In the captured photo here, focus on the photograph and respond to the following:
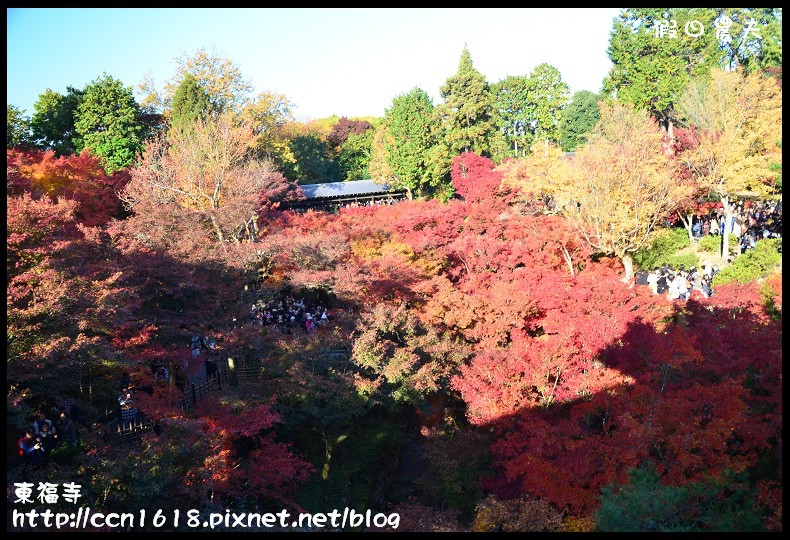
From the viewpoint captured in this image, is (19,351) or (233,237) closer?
Result: (19,351)

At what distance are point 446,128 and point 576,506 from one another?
85.6 ft

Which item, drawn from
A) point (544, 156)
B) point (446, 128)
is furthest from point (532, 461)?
point (446, 128)

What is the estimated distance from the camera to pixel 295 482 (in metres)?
13.8

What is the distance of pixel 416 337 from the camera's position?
53.2ft

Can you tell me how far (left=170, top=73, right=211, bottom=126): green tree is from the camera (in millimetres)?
29266

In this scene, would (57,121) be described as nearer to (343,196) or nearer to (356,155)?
(343,196)

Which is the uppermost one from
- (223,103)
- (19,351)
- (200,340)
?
(223,103)

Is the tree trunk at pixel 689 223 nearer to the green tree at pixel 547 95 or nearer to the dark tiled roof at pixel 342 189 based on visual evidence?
the green tree at pixel 547 95

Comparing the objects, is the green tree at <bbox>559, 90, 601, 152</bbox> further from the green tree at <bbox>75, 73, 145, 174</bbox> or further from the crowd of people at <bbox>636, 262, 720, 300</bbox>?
the green tree at <bbox>75, 73, 145, 174</bbox>

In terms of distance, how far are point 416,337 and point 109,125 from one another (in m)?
22.0

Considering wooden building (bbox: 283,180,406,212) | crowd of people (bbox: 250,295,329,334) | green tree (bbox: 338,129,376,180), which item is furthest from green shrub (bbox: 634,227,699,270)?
green tree (bbox: 338,129,376,180)

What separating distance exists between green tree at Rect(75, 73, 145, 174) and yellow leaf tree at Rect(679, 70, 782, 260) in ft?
89.3

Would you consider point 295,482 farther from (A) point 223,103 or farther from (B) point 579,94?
(B) point 579,94

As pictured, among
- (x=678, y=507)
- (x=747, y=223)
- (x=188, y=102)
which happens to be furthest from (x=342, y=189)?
(x=678, y=507)
